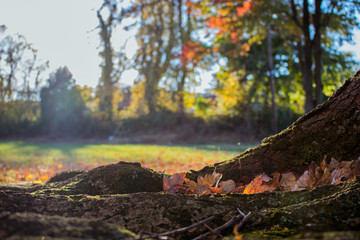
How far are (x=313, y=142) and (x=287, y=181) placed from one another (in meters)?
0.36

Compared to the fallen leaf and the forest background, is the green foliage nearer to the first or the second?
the forest background

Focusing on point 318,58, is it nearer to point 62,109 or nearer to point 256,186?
point 256,186

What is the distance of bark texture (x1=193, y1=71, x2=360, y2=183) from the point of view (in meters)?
1.73

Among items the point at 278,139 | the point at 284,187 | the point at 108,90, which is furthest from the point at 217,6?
the point at 108,90

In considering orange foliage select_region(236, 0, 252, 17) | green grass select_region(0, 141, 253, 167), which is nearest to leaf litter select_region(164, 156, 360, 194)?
green grass select_region(0, 141, 253, 167)

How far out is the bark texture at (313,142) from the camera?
1734 mm

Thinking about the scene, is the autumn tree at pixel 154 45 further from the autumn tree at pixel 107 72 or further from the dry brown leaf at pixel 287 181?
the dry brown leaf at pixel 287 181

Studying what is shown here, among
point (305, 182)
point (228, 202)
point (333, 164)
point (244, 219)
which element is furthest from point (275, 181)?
point (244, 219)

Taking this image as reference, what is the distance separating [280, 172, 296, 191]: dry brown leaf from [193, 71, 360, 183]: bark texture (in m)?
0.18

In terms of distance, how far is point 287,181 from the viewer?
1.68 metres

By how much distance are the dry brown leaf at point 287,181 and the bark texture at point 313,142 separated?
182mm

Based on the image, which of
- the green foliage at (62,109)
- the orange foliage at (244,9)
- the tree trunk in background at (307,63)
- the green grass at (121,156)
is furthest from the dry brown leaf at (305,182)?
the green foliage at (62,109)

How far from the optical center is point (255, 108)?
53.0 ft

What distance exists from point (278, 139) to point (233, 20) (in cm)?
580
